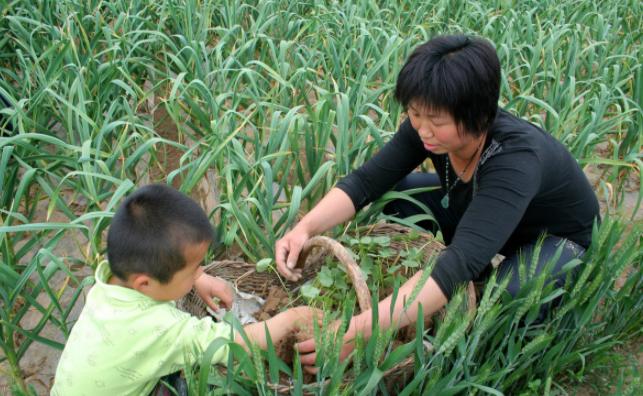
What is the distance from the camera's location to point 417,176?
1969mm

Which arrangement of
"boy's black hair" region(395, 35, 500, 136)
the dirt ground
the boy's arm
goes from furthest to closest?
the dirt ground, "boy's black hair" region(395, 35, 500, 136), the boy's arm

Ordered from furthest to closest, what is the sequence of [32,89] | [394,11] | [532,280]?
1. [394,11]
2. [32,89]
3. [532,280]

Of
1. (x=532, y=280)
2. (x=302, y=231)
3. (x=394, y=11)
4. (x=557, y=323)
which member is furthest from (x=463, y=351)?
(x=394, y=11)

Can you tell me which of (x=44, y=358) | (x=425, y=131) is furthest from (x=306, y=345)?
(x=44, y=358)

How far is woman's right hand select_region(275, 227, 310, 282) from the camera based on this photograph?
1490 millimetres

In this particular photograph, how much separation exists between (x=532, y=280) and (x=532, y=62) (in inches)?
55.0

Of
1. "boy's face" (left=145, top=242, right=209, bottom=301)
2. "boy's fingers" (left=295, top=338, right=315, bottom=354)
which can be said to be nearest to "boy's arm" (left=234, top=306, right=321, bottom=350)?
"boy's fingers" (left=295, top=338, right=315, bottom=354)

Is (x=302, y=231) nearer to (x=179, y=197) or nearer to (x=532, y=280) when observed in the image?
(x=179, y=197)

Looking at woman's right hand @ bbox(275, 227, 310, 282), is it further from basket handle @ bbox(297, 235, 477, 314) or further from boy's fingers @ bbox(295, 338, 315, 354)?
boy's fingers @ bbox(295, 338, 315, 354)

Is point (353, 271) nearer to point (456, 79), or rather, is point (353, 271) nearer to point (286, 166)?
point (456, 79)

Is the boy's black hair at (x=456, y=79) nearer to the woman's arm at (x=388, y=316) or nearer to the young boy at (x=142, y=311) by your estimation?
the woman's arm at (x=388, y=316)

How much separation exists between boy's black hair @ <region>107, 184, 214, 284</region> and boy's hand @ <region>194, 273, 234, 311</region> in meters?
0.28

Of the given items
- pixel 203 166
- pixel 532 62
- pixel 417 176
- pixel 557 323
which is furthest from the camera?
pixel 532 62

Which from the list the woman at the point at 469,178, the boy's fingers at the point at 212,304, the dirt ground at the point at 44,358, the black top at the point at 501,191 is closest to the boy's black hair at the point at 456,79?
the woman at the point at 469,178
